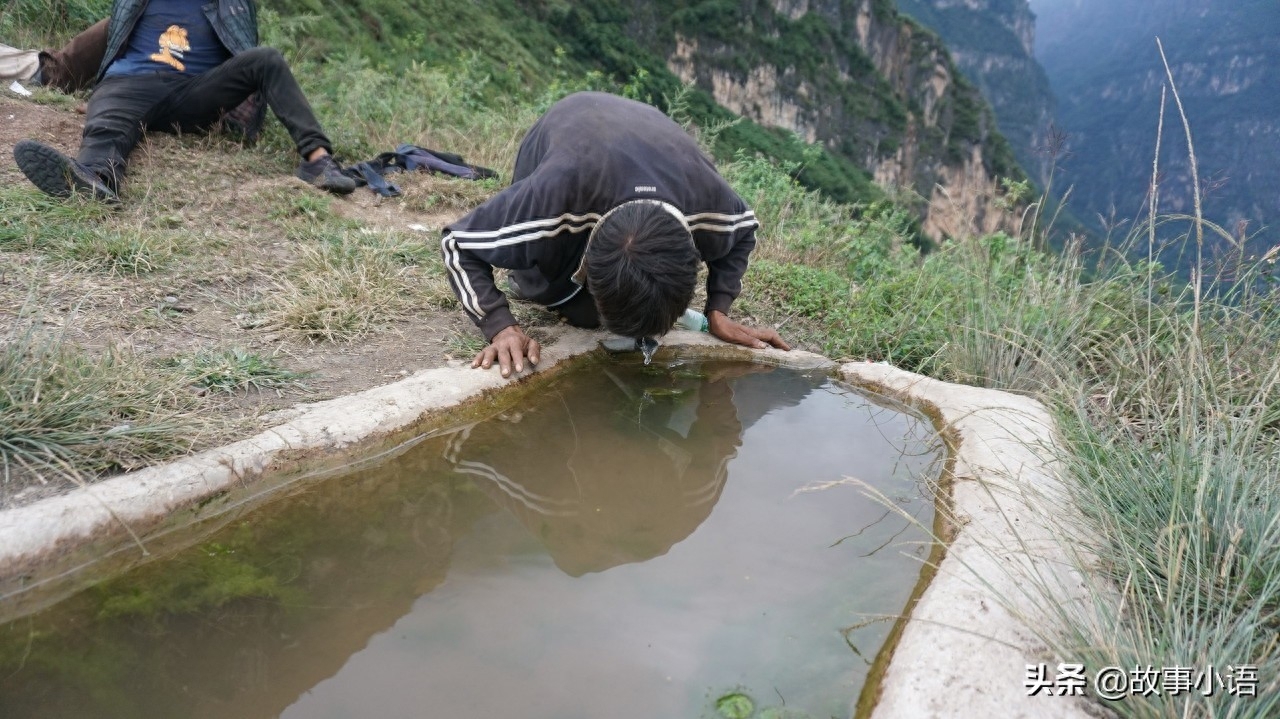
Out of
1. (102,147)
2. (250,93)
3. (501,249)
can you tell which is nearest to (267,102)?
(250,93)

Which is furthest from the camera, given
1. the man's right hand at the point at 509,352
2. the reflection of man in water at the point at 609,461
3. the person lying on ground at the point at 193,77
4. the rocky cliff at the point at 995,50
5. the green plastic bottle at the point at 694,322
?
the rocky cliff at the point at 995,50

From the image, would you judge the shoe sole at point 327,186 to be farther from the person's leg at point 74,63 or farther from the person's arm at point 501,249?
the person's arm at point 501,249

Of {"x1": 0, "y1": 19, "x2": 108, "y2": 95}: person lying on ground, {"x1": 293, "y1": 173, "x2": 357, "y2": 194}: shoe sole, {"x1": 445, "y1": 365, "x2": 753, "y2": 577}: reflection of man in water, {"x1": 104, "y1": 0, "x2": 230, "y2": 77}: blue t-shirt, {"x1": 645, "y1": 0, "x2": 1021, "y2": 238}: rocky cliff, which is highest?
{"x1": 104, "y1": 0, "x2": 230, "y2": 77}: blue t-shirt

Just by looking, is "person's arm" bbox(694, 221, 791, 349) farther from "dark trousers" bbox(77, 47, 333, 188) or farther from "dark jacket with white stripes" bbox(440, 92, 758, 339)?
"dark trousers" bbox(77, 47, 333, 188)

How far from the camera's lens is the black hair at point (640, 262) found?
7.48 ft

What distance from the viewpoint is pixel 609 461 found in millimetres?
2346

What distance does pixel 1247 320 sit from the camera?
263 centimetres

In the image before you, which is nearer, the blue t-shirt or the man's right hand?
the man's right hand

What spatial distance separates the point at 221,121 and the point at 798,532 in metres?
4.16

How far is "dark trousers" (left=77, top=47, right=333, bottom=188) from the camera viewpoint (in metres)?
4.01

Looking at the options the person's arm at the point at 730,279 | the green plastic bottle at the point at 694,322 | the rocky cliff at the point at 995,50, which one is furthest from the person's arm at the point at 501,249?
the rocky cliff at the point at 995,50

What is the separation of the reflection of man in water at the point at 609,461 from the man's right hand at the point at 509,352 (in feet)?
0.48

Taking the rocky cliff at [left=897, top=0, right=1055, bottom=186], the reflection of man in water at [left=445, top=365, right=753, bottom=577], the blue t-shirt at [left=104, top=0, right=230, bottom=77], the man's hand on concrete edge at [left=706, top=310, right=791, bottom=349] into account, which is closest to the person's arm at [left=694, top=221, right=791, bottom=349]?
the man's hand on concrete edge at [left=706, top=310, right=791, bottom=349]

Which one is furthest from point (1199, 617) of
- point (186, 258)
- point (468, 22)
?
point (468, 22)
